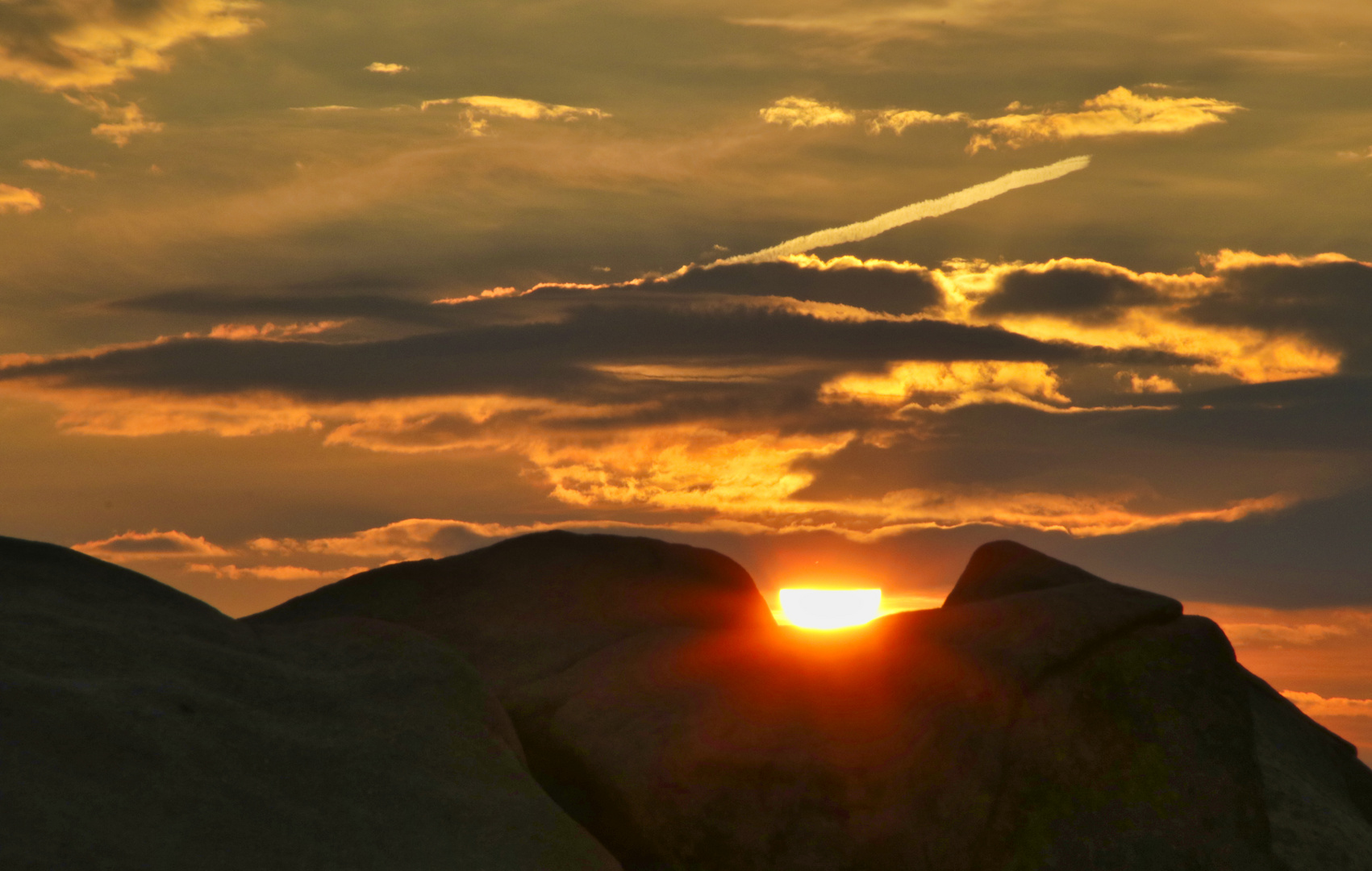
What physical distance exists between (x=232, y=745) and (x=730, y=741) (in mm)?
5183

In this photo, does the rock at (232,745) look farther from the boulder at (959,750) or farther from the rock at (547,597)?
the rock at (547,597)

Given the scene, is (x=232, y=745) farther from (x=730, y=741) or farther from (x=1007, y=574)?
(x=1007, y=574)

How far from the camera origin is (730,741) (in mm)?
13727

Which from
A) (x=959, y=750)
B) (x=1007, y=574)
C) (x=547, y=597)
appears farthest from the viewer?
(x=547, y=597)

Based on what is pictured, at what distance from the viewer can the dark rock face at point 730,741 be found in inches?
442

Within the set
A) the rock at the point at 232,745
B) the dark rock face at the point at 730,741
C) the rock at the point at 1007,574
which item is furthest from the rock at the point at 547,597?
the rock at the point at 232,745

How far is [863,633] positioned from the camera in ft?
52.2

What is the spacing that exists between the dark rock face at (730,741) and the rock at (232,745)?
33mm

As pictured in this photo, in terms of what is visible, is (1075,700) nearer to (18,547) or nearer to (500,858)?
(500,858)

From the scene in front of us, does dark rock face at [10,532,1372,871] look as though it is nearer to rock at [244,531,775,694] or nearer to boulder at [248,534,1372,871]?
boulder at [248,534,1372,871]

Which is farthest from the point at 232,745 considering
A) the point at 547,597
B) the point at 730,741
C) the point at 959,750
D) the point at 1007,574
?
the point at 1007,574

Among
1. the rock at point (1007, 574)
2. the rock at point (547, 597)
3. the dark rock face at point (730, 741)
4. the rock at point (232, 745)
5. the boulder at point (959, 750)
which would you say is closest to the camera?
the rock at point (232, 745)

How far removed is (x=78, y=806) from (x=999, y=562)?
40.6 feet

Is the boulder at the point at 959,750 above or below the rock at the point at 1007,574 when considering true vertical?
below
